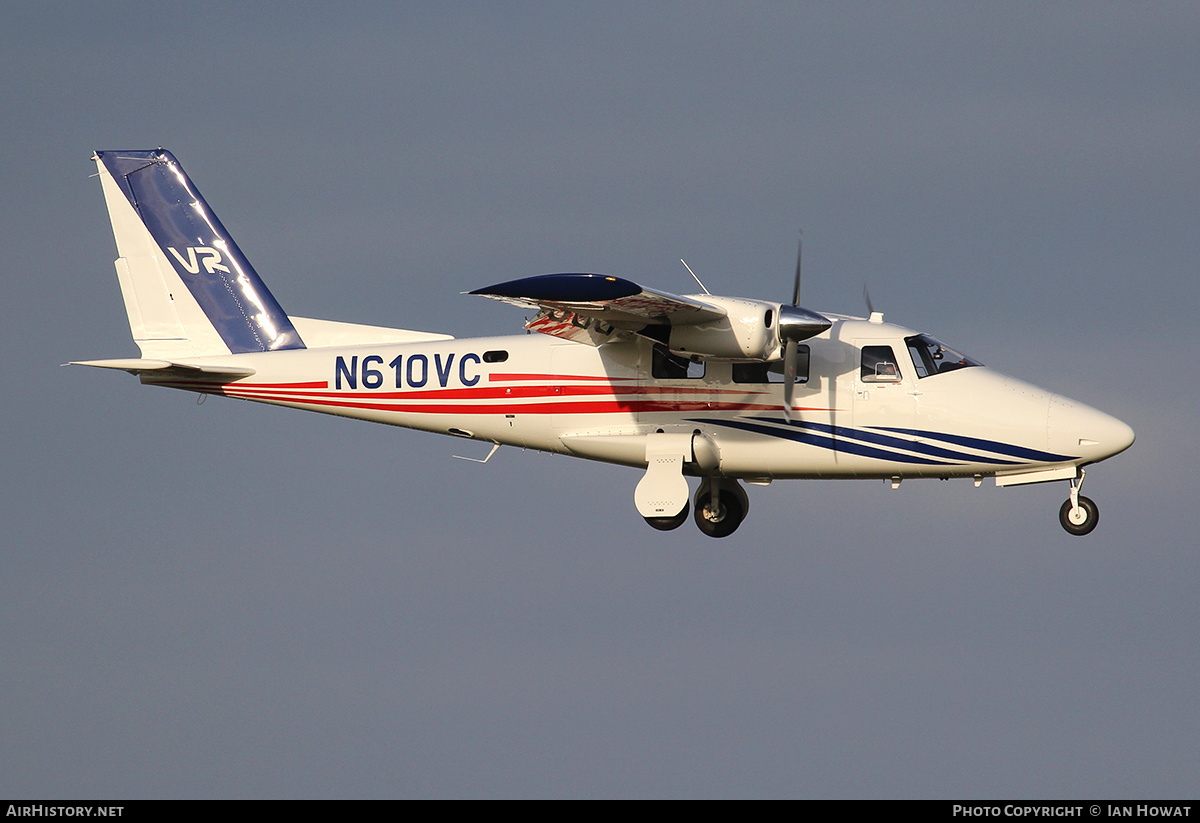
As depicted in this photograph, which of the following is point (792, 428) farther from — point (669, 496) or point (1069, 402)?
point (1069, 402)

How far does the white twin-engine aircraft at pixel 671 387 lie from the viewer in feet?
71.3

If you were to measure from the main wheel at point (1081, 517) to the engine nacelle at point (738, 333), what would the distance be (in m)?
5.03

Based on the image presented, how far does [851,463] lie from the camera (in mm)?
22516

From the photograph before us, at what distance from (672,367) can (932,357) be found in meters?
4.03

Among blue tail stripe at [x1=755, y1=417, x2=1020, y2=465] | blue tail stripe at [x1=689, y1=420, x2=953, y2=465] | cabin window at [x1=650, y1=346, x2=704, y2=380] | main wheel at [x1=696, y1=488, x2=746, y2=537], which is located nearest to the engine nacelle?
cabin window at [x1=650, y1=346, x2=704, y2=380]

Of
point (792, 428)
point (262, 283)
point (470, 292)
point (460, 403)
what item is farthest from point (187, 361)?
point (792, 428)

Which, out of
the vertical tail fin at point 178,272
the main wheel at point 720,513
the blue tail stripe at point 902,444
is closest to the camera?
the blue tail stripe at point 902,444

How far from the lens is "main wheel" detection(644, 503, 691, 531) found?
22.4 m

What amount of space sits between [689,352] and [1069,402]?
19.3ft

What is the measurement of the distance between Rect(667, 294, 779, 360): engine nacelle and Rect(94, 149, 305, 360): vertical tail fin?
765 centimetres

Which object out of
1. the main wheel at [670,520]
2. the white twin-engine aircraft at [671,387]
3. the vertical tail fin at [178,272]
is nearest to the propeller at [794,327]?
the white twin-engine aircraft at [671,387]

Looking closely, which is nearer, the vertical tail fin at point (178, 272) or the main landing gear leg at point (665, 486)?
the main landing gear leg at point (665, 486)

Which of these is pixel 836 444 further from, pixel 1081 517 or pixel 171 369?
pixel 171 369

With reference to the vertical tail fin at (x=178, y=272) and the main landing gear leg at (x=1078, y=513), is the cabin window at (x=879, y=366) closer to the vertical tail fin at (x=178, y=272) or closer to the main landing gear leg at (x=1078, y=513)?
the main landing gear leg at (x=1078, y=513)
